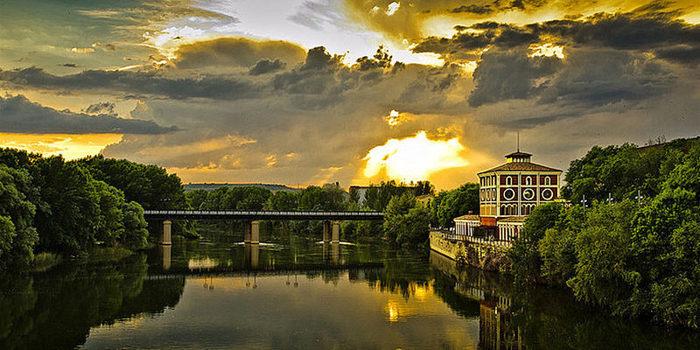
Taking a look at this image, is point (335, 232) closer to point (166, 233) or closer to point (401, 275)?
point (166, 233)

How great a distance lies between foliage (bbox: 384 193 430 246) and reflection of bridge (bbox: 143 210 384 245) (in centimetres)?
723

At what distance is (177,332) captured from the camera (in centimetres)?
3581

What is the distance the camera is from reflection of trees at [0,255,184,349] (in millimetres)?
34125

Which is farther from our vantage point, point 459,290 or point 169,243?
point 169,243

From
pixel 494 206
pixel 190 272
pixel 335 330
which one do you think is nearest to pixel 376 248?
pixel 494 206

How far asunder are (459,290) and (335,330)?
18.1 m

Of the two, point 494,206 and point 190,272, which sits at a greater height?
point 494,206

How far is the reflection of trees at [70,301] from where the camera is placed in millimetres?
34125

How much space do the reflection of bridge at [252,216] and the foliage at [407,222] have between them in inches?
284

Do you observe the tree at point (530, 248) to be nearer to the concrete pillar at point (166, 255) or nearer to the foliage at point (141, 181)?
the concrete pillar at point (166, 255)

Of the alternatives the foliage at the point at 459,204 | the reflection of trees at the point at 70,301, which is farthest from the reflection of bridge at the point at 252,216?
the reflection of trees at the point at 70,301

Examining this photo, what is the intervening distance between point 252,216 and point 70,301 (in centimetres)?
6149

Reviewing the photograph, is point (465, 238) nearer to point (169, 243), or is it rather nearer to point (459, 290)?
point (459, 290)

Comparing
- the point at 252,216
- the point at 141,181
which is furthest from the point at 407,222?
the point at 141,181
